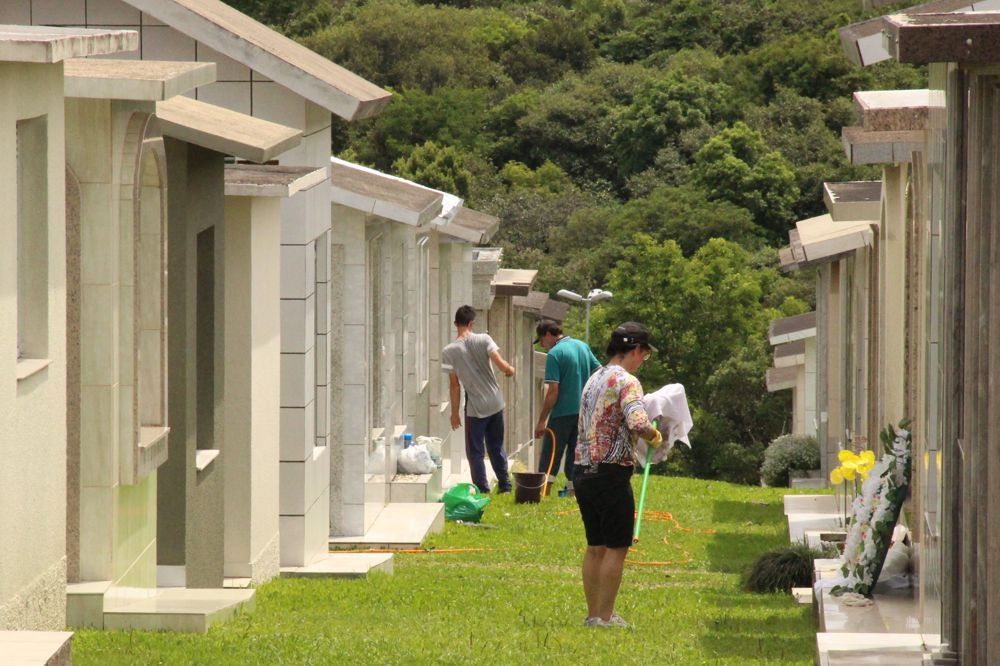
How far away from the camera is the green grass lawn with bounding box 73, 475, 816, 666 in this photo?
24.7 ft

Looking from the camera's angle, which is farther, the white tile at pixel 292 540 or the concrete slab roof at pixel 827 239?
the concrete slab roof at pixel 827 239

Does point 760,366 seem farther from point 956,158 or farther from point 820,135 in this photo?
point 956,158

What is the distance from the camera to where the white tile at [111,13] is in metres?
11.4

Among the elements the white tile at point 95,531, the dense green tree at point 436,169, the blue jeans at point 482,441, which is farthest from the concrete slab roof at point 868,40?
the dense green tree at point 436,169

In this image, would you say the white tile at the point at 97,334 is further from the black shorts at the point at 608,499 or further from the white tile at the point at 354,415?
the white tile at the point at 354,415

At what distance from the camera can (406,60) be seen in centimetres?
7738

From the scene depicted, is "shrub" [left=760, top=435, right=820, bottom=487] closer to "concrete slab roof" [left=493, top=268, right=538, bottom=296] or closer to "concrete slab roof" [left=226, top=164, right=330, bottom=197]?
"concrete slab roof" [left=493, top=268, right=538, bottom=296]

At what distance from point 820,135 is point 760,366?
23.2 metres

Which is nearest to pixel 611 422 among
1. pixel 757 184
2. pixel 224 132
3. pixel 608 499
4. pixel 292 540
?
pixel 608 499

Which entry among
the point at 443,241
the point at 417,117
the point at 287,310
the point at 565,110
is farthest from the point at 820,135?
the point at 287,310

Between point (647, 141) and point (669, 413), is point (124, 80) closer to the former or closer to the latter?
point (669, 413)

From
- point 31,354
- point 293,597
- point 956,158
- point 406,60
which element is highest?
point 406,60

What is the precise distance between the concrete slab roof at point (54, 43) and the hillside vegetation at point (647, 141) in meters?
35.2

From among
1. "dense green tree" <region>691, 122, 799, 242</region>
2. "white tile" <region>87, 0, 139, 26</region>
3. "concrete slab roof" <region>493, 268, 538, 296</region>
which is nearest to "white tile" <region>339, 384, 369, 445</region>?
"white tile" <region>87, 0, 139, 26</region>
